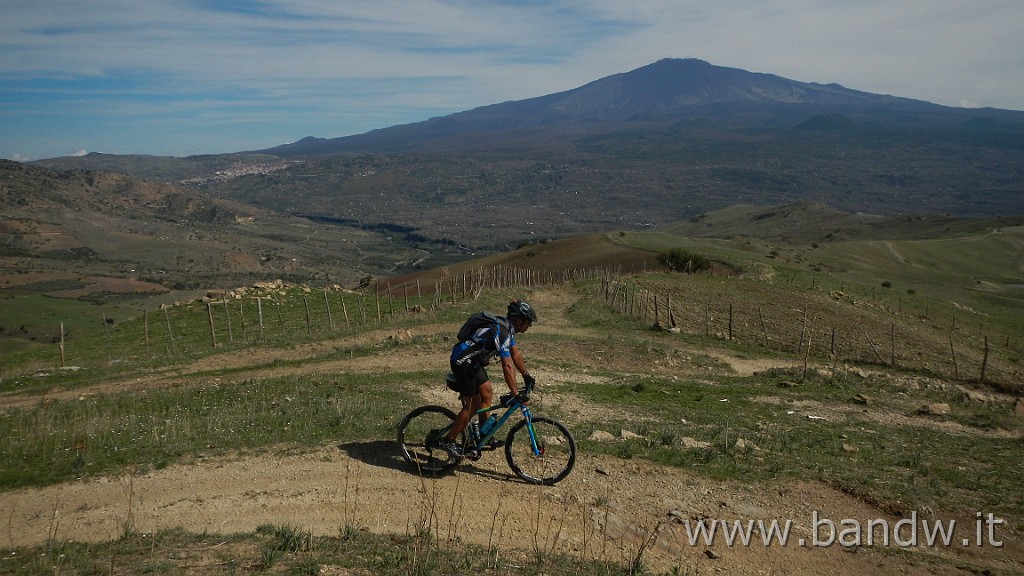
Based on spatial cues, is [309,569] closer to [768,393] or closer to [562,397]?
[562,397]

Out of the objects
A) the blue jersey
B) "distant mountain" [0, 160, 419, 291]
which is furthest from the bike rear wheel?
"distant mountain" [0, 160, 419, 291]

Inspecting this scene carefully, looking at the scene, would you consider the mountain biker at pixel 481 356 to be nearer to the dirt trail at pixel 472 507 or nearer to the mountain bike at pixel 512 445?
the mountain bike at pixel 512 445

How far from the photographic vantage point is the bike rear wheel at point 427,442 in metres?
8.38

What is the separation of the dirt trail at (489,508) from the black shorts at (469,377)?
1.22 meters

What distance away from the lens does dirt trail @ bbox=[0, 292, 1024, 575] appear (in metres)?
6.97

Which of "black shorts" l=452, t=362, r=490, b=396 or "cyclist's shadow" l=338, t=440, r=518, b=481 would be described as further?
"cyclist's shadow" l=338, t=440, r=518, b=481

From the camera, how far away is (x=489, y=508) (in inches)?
299

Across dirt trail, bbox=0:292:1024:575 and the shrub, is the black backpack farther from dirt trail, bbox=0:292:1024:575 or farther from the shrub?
the shrub

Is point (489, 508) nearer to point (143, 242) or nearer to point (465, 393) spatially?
point (465, 393)

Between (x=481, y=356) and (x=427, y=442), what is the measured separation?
4.90 ft

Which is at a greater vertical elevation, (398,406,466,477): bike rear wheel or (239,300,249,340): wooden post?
(398,406,466,477): bike rear wheel

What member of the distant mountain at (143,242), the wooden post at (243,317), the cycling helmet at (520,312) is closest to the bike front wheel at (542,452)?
the cycling helmet at (520,312)

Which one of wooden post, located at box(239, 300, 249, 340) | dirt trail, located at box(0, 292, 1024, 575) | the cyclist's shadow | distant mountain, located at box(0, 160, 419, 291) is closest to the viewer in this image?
dirt trail, located at box(0, 292, 1024, 575)

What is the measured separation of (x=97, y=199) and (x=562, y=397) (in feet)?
518
